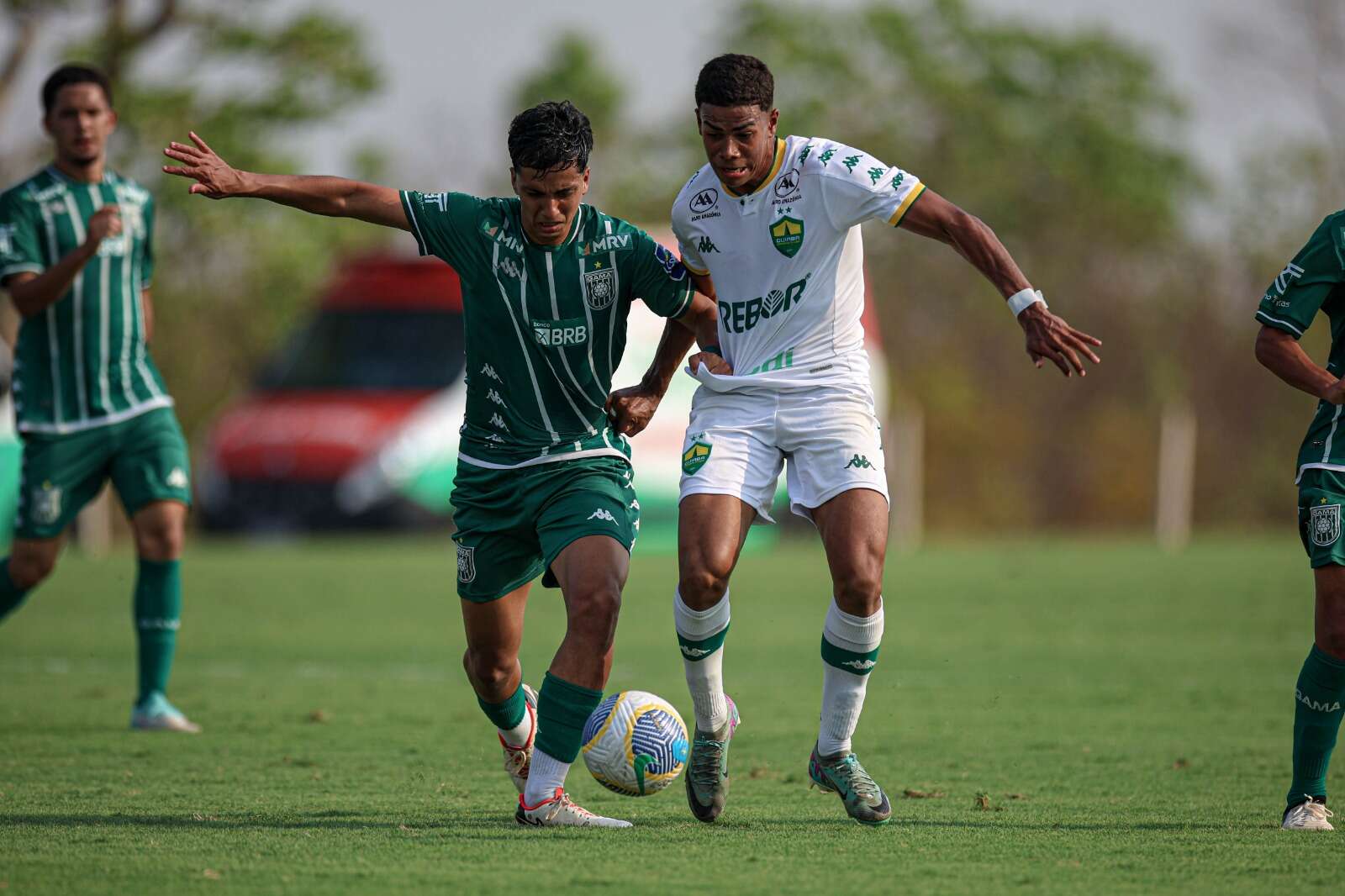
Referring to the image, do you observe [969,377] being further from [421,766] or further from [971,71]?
[421,766]

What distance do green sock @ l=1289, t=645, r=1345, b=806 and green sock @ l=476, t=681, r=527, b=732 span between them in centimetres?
249

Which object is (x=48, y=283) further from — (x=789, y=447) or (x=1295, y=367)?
(x=1295, y=367)

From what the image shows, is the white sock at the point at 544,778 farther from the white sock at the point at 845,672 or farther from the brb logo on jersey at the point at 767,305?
the brb logo on jersey at the point at 767,305

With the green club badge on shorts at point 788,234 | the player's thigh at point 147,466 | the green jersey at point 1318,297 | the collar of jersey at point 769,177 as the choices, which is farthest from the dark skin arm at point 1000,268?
the player's thigh at point 147,466

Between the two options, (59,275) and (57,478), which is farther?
(57,478)

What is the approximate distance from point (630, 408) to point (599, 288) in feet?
1.30

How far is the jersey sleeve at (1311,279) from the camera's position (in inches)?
222

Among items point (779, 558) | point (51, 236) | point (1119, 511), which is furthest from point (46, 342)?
point (1119, 511)

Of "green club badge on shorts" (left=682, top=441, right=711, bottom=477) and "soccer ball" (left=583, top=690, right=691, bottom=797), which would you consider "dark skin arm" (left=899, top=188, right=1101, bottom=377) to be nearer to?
"green club badge on shorts" (left=682, top=441, right=711, bottom=477)

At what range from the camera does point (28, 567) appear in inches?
310

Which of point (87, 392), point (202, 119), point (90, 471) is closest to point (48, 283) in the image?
point (87, 392)

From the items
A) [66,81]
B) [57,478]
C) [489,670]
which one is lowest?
[489,670]

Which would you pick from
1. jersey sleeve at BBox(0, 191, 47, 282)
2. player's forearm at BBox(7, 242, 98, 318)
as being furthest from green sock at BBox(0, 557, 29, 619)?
jersey sleeve at BBox(0, 191, 47, 282)

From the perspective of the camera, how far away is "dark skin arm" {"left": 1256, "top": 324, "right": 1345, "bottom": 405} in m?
5.52
